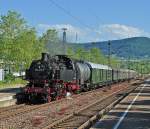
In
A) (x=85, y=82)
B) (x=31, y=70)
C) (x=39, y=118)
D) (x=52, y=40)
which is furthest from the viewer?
(x=52, y=40)

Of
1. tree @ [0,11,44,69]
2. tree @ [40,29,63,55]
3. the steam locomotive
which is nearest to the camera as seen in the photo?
the steam locomotive

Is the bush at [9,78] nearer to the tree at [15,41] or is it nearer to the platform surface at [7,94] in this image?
the tree at [15,41]

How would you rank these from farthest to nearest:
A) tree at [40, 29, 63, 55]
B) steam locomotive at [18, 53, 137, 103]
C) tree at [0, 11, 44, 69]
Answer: tree at [40, 29, 63, 55]
tree at [0, 11, 44, 69]
steam locomotive at [18, 53, 137, 103]

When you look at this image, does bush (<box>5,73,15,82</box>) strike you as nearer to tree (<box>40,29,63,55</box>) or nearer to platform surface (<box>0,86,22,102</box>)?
tree (<box>40,29,63,55</box>)

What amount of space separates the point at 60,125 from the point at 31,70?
44.5 feet

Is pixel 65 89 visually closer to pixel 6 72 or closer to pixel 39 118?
pixel 39 118

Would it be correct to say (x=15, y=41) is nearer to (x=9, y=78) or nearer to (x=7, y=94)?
(x=9, y=78)

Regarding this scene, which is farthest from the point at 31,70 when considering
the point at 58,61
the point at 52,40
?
the point at 52,40

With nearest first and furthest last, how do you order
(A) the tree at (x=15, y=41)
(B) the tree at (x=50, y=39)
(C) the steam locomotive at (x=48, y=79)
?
(C) the steam locomotive at (x=48, y=79), (A) the tree at (x=15, y=41), (B) the tree at (x=50, y=39)

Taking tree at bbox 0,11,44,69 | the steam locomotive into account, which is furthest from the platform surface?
tree at bbox 0,11,44,69

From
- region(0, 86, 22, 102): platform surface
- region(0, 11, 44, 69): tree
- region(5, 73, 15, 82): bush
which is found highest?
region(0, 11, 44, 69): tree

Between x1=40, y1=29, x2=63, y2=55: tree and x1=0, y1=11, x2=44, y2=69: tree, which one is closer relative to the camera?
x1=0, y1=11, x2=44, y2=69: tree

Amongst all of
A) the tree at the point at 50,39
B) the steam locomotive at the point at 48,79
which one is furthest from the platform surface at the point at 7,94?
the tree at the point at 50,39

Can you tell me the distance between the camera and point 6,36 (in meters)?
64.4
